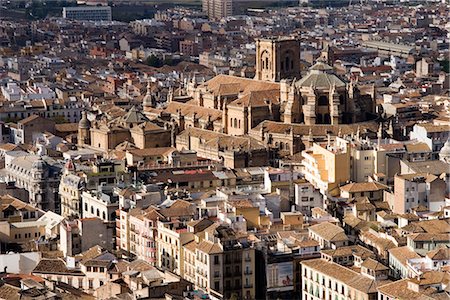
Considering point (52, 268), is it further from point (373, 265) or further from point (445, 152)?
point (445, 152)

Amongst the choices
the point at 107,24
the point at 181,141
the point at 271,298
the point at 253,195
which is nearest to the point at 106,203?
the point at 253,195

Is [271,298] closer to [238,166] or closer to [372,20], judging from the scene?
[238,166]

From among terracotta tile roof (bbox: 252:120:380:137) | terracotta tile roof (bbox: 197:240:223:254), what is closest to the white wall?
terracotta tile roof (bbox: 197:240:223:254)

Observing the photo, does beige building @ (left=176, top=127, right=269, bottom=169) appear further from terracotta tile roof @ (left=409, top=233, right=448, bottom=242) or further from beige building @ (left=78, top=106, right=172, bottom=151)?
terracotta tile roof @ (left=409, top=233, right=448, bottom=242)

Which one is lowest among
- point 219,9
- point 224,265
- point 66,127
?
point 219,9

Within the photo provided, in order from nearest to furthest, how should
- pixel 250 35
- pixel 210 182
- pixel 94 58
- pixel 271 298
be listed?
1. pixel 271 298
2. pixel 210 182
3. pixel 94 58
4. pixel 250 35

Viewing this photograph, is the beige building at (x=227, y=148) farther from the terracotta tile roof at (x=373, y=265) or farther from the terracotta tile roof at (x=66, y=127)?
the terracotta tile roof at (x=373, y=265)

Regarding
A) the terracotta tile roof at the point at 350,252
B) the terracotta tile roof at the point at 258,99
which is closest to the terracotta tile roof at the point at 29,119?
the terracotta tile roof at the point at 258,99

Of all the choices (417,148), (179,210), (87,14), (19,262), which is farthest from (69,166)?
(87,14)
